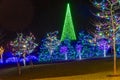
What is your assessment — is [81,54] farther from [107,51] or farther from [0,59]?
[0,59]

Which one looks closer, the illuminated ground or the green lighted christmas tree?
the illuminated ground

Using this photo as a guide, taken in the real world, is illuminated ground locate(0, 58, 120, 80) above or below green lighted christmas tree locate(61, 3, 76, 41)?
below

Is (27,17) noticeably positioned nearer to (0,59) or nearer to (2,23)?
(2,23)

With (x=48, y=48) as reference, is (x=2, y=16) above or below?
above

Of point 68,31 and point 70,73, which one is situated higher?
point 68,31

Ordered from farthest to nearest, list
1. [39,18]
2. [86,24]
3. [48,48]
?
[39,18] < [86,24] < [48,48]

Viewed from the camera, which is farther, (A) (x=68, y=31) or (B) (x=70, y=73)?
(A) (x=68, y=31)

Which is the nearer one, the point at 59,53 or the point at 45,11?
the point at 59,53

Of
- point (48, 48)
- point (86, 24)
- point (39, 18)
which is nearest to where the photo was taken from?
point (48, 48)

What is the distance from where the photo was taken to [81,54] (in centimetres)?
8238

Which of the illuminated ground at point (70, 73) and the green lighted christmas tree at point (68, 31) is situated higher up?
the green lighted christmas tree at point (68, 31)

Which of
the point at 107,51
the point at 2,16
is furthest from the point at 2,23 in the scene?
the point at 107,51

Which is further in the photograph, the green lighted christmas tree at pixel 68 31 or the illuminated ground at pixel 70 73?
the green lighted christmas tree at pixel 68 31

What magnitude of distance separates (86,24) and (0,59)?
75.1ft
